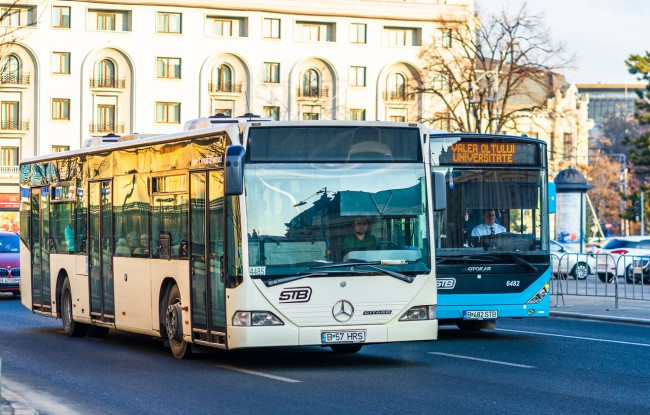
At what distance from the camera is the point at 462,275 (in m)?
20.0

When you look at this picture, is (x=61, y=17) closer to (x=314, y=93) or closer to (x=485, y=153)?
(x=314, y=93)

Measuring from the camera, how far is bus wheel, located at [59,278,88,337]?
2055 cm

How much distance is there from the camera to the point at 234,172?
13852 millimetres

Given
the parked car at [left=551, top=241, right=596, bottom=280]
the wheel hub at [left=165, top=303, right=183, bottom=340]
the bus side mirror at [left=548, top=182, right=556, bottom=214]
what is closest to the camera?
the wheel hub at [left=165, top=303, right=183, bottom=340]

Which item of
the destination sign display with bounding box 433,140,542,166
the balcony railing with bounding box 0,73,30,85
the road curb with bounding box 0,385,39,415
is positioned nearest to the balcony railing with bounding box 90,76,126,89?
the balcony railing with bounding box 0,73,30,85

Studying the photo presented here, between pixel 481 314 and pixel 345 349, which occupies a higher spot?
pixel 481 314

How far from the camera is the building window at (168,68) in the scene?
89.6m

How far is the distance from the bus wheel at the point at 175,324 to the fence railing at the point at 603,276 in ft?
41.9

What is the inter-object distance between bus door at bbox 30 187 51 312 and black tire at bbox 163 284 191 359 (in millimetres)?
5767

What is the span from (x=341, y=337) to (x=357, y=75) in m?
80.7

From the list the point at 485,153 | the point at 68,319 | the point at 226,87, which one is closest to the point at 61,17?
the point at 226,87

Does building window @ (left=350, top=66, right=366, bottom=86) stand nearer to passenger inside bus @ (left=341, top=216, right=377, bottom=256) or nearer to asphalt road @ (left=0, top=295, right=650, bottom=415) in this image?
asphalt road @ (left=0, top=295, right=650, bottom=415)

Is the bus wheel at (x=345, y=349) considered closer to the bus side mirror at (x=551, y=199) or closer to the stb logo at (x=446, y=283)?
the stb logo at (x=446, y=283)

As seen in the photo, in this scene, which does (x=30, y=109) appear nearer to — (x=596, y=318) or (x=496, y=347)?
(x=596, y=318)
